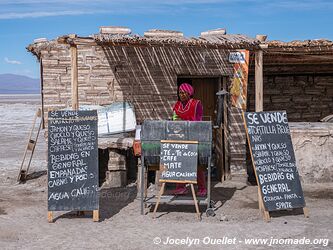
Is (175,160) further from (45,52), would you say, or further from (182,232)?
(45,52)

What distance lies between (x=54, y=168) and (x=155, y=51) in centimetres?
413

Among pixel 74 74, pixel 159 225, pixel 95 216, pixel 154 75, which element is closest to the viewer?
pixel 159 225

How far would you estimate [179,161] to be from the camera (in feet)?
27.4

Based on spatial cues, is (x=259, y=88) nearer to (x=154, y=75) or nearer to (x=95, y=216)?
(x=154, y=75)

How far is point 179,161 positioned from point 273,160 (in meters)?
1.46

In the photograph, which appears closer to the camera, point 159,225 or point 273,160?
point 159,225

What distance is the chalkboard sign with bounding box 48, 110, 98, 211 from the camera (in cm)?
816

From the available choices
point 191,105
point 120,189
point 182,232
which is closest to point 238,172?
point 120,189

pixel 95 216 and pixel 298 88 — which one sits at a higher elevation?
pixel 298 88

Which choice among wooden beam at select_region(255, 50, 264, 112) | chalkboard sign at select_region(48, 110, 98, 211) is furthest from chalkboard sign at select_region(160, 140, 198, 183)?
wooden beam at select_region(255, 50, 264, 112)

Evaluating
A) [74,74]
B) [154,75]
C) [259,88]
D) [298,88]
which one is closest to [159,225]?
[74,74]

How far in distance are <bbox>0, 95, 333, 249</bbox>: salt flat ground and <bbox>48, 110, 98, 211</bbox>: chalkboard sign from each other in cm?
34

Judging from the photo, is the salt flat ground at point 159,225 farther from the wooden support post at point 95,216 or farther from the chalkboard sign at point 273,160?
the chalkboard sign at point 273,160

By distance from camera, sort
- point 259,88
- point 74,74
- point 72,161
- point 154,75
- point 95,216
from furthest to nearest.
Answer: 1. point 154,75
2. point 259,88
3. point 74,74
4. point 72,161
5. point 95,216
